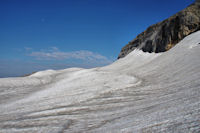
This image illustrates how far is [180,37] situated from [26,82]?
930 inches

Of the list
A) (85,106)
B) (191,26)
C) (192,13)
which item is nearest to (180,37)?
(191,26)

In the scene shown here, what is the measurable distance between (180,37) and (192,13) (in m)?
4.40

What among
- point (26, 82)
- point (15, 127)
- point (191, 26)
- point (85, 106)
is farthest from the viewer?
point (191, 26)

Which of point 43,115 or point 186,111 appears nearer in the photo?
point 186,111

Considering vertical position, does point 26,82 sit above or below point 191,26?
below

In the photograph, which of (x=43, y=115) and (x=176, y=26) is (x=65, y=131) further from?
(x=176, y=26)

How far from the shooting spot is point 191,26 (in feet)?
80.7

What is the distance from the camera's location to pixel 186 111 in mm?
4340

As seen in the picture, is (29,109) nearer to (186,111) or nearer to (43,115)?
(43,115)

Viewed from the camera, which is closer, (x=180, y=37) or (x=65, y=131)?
(x=65, y=131)

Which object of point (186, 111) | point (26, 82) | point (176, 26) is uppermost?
point (176, 26)

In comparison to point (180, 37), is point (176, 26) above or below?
above

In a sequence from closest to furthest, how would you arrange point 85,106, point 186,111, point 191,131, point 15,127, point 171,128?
1. point 191,131
2. point 171,128
3. point 186,111
4. point 15,127
5. point 85,106

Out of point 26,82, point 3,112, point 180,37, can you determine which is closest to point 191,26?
point 180,37
